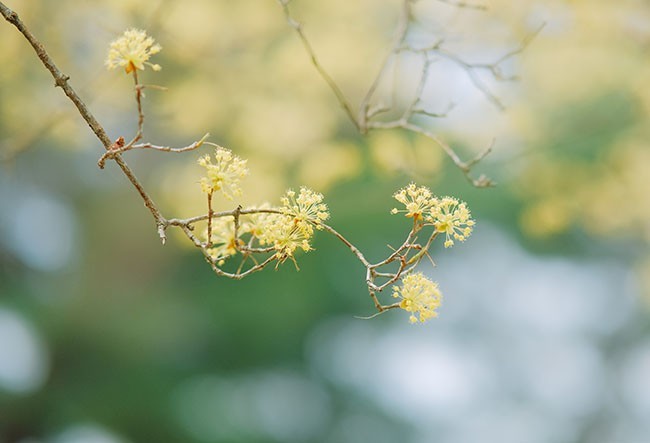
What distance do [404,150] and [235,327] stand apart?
88.8 inches

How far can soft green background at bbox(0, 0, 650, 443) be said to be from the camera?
2.60m

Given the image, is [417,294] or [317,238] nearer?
[417,294]

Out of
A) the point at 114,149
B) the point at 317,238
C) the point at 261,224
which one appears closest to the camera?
the point at 114,149

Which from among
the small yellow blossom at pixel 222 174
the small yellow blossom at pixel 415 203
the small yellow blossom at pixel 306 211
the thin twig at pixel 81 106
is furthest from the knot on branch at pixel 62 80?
the small yellow blossom at pixel 415 203

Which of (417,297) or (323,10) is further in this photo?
(323,10)

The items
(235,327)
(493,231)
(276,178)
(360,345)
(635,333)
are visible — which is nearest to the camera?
(276,178)

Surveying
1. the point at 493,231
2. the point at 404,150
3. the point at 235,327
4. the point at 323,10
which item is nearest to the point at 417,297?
the point at 404,150

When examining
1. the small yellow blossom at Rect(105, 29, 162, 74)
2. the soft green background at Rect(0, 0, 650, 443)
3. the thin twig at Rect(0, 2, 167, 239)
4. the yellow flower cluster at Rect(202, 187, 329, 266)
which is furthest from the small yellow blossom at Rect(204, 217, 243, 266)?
the soft green background at Rect(0, 0, 650, 443)

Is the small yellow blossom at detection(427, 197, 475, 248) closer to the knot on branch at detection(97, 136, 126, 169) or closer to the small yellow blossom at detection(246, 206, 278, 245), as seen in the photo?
the small yellow blossom at detection(246, 206, 278, 245)

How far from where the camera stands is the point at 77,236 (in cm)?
451

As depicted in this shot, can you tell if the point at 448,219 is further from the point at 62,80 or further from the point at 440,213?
the point at 62,80

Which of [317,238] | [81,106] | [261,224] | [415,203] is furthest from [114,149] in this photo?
[317,238]

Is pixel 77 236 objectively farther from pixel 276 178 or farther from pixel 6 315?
pixel 276 178

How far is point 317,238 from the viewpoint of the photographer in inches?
173
